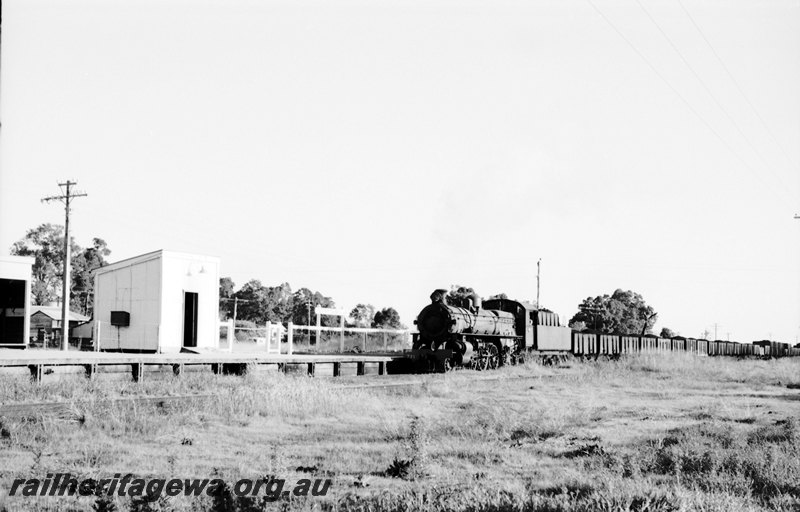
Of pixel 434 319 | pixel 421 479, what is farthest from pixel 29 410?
pixel 434 319

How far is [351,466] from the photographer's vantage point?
1009 centimetres

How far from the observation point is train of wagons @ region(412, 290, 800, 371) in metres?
29.1

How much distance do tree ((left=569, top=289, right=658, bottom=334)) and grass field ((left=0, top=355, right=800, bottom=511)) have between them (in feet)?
286

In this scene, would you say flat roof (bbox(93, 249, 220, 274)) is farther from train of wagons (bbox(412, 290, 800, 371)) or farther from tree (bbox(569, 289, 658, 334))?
tree (bbox(569, 289, 658, 334))

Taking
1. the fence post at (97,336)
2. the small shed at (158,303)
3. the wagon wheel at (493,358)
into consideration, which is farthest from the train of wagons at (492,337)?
the fence post at (97,336)

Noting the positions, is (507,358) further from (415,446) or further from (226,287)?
(226,287)

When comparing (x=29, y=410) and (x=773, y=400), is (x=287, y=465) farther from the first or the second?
(x=773, y=400)

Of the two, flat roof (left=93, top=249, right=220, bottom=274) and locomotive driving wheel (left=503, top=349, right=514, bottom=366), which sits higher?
flat roof (left=93, top=249, right=220, bottom=274)

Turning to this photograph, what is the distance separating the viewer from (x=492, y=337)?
32.8m

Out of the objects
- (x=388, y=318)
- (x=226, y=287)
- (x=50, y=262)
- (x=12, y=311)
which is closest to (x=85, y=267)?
(x=50, y=262)

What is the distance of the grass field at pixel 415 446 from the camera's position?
8227 mm

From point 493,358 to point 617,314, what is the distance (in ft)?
258

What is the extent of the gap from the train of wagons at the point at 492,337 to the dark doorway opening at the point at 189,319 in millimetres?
10189

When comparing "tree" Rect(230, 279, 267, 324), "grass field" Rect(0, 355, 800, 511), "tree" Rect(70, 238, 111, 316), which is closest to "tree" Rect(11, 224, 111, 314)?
"tree" Rect(70, 238, 111, 316)
